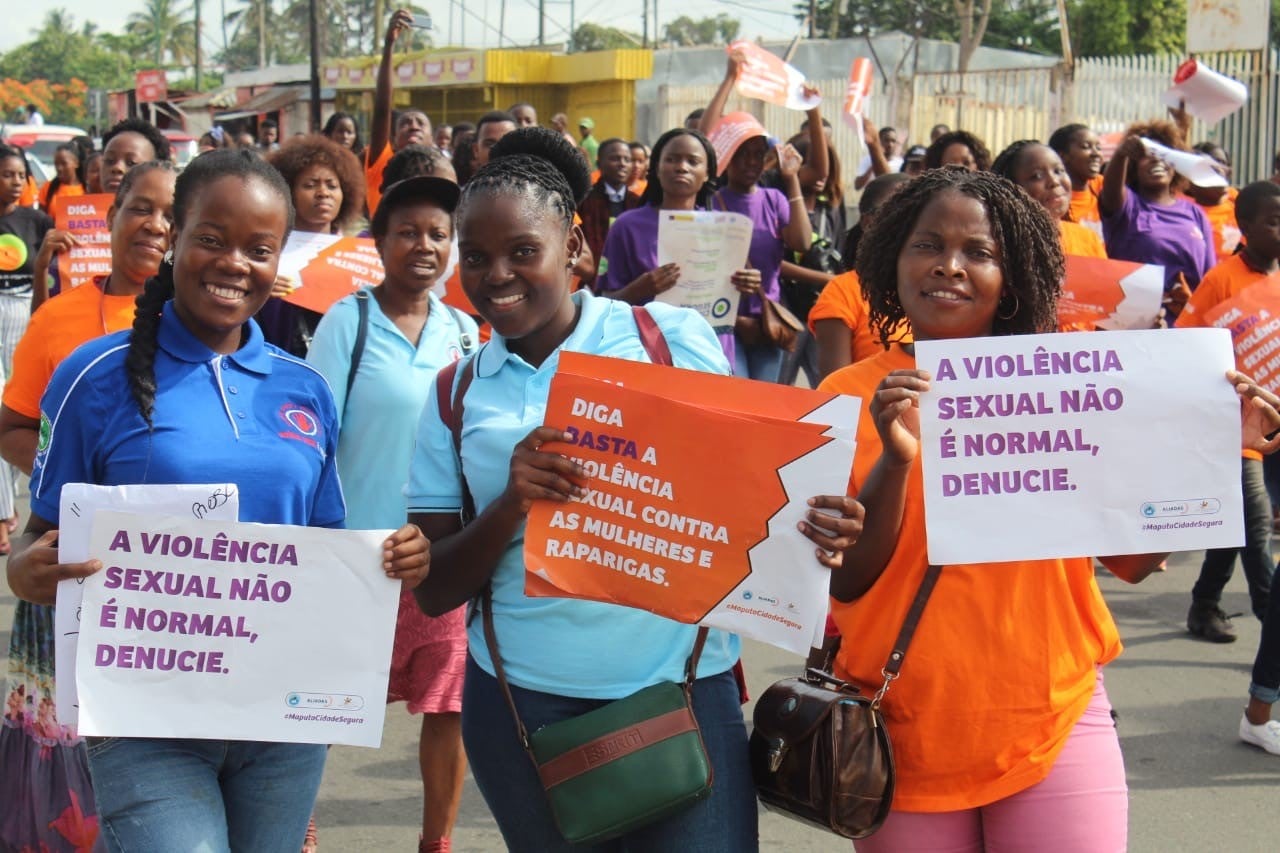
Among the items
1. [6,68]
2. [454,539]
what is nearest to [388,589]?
[454,539]

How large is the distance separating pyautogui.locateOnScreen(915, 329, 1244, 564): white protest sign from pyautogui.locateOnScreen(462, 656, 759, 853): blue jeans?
0.52 metres

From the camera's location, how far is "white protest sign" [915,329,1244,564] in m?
2.51

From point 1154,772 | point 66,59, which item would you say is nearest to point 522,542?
point 1154,772

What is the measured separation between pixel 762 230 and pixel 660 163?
665mm

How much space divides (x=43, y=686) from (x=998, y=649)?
2166 millimetres

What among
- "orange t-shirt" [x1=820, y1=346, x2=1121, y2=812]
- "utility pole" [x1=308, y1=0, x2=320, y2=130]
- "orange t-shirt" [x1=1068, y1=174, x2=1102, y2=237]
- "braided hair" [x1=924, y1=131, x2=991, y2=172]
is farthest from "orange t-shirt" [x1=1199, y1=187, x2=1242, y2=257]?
"utility pole" [x1=308, y1=0, x2=320, y2=130]

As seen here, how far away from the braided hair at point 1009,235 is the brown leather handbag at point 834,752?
0.56 meters

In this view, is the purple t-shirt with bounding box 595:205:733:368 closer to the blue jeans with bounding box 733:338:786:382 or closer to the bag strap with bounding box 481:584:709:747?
the blue jeans with bounding box 733:338:786:382

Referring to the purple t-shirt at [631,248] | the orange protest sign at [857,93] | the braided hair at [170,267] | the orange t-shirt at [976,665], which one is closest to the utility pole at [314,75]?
the orange protest sign at [857,93]

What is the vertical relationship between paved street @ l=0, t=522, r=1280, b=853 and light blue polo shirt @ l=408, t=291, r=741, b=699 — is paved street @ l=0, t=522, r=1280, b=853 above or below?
below

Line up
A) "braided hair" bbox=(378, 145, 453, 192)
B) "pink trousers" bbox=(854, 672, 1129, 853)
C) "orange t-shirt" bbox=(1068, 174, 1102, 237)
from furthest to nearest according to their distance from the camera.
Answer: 1. "orange t-shirt" bbox=(1068, 174, 1102, 237)
2. "braided hair" bbox=(378, 145, 453, 192)
3. "pink trousers" bbox=(854, 672, 1129, 853)

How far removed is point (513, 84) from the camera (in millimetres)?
37906

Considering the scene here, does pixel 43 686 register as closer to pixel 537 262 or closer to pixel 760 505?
pixel 537 262

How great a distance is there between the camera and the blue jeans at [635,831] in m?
2.54
